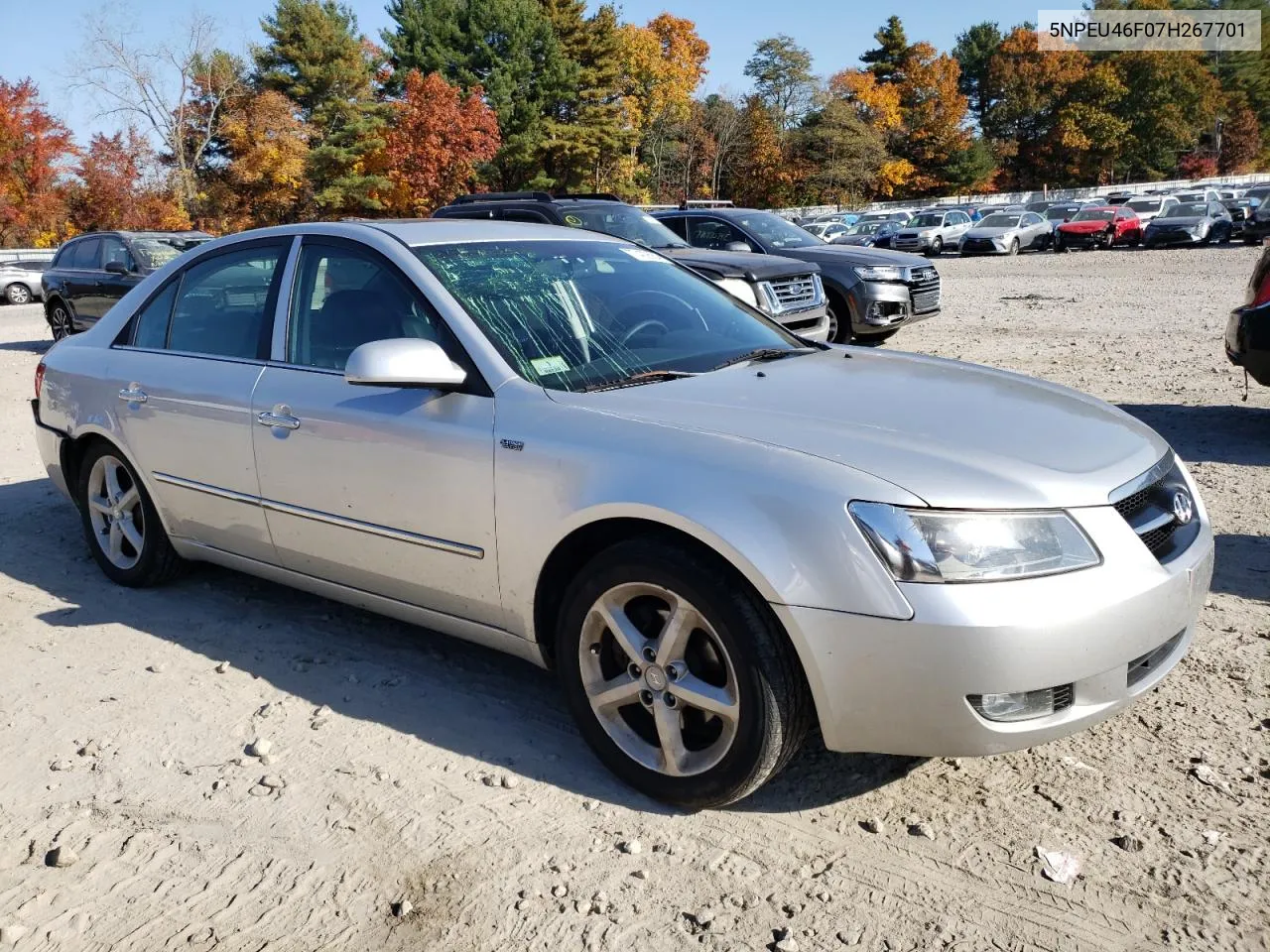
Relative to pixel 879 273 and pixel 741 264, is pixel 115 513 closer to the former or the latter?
pixel 741 264

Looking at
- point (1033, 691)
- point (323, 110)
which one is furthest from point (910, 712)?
point (323, 110)

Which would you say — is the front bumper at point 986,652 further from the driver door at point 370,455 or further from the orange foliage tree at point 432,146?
the orange foliage tree at point 432,146

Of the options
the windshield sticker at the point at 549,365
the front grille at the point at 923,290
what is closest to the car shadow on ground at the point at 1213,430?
the front grille at the point at 923,290

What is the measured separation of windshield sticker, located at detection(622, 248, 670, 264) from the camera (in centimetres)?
449

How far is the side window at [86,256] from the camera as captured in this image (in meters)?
14.7

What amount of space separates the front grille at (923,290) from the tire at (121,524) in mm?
9056

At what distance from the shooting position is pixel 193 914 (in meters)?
2.64

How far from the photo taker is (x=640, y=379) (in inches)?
138

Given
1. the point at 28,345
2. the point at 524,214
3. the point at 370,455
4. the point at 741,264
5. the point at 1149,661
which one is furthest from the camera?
the point at 28,345

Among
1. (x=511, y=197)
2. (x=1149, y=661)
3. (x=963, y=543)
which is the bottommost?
(x=1149, y=661)

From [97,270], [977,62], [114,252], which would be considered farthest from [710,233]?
[977,62]

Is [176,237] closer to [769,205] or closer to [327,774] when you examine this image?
[327,774]

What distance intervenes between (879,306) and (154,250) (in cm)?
958

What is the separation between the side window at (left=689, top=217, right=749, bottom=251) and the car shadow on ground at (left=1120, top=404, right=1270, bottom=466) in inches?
234
